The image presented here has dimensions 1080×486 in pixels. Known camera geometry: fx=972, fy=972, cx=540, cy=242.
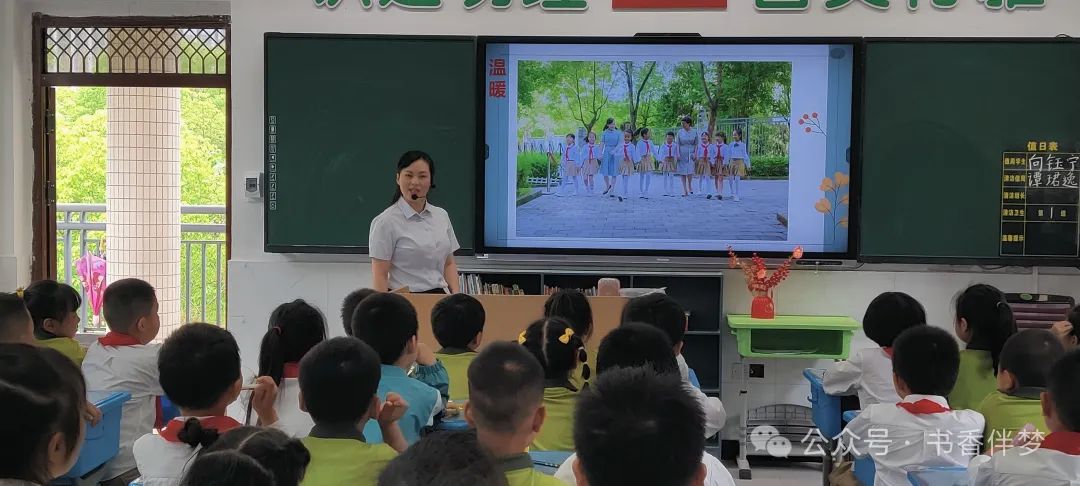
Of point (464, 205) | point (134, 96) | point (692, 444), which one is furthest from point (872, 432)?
point (134, 96)

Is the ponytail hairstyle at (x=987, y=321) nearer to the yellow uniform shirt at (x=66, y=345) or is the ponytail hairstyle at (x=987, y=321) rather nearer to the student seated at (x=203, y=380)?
the student seated at (x=203, y=380)

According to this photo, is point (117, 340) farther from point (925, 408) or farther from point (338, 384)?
point (925, 408)

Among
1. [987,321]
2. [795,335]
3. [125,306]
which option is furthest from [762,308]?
[125,306]

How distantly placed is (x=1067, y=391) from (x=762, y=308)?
110 inches

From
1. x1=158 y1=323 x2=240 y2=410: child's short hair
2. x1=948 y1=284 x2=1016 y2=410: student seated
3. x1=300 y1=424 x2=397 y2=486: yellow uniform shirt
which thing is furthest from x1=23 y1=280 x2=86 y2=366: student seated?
x1=948 y1=284 x2=1016 y2=410: student seated

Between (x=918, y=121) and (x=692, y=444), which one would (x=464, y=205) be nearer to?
(x=918, y=121)

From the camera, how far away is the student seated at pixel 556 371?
2.41m

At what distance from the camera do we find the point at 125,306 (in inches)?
117

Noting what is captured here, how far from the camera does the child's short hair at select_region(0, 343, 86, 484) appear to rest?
1456 mm

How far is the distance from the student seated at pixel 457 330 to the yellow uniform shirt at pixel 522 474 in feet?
4.59

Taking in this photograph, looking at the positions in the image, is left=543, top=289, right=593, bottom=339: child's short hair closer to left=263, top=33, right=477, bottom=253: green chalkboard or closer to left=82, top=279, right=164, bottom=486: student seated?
left=82, top=279, right=164, bottom=486: student seated

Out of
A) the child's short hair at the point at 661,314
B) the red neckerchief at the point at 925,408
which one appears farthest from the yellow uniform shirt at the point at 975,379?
the child's short hair at the point at 661,314

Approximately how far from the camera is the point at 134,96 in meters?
7.11

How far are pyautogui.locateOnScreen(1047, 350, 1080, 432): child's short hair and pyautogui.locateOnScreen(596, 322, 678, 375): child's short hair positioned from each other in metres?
0.82
